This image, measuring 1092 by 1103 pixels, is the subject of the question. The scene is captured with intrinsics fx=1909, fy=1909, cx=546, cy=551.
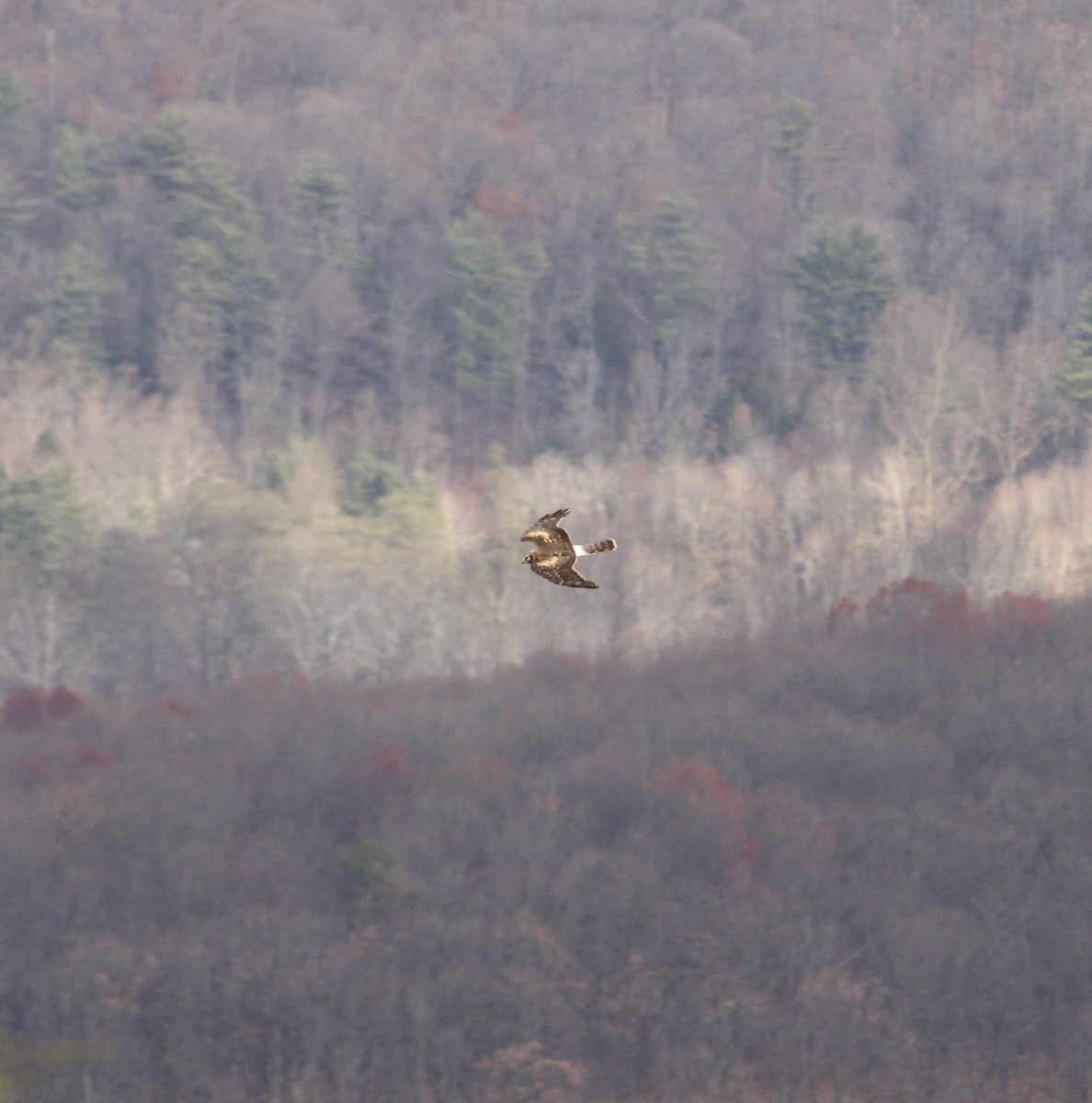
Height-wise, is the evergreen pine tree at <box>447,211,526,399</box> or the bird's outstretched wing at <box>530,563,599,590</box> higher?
the evergreen pine tree at <box>447,211,526,399</box>

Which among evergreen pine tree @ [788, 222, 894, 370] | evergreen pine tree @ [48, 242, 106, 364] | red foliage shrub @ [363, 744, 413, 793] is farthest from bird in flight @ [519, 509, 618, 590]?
evergreen pine tree @ [48, 242, 106, 364]

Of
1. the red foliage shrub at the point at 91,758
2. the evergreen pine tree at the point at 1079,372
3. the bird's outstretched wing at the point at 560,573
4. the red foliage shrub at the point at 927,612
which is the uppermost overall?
the evergreen pine tree at the point at 1079,372

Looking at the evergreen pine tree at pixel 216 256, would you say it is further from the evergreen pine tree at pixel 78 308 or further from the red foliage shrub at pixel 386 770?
the red foliage shrub at pixel 386 770

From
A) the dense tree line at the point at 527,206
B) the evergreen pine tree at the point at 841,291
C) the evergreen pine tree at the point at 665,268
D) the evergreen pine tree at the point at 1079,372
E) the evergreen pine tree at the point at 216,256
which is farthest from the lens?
the evergreen pine tree at the point at 665,268

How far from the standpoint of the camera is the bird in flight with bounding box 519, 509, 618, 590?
4.73 m

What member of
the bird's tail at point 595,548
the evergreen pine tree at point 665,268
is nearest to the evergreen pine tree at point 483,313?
the evergreen pine tree at point 665,268

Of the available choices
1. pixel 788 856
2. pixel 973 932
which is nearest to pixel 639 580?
pixel 788 856

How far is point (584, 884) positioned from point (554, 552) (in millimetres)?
30767

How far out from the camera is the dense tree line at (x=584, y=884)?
2922 cm

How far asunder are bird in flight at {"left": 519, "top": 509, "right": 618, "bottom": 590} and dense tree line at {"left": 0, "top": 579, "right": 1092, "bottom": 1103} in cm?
2403

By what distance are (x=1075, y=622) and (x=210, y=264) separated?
5453 centimetres

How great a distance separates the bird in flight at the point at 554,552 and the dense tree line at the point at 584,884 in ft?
78.8

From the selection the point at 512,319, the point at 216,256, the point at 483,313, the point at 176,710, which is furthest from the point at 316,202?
the point at 176,710

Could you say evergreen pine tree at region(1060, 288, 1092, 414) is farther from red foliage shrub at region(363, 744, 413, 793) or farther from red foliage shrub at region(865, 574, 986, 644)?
red foliage shrub at region(363, 744, 413, 793)
